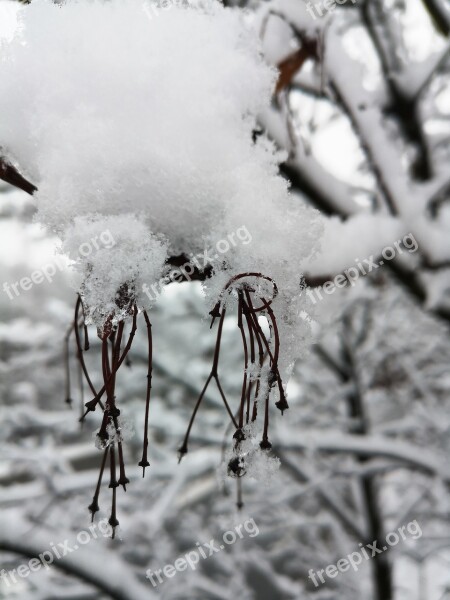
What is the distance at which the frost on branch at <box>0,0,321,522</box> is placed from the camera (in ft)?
2.23

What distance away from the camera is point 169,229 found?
2.42 feet

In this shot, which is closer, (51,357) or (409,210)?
(409,210)

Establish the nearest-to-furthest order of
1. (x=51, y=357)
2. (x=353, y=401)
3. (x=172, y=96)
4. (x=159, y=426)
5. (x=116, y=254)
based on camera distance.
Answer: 1. (x=116, y=254)
2. (x=172, y=96)
3. (x=159, y=426)
4. (x=353, y=401)
5. (x=51, y=357)

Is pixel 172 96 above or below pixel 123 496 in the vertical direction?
above

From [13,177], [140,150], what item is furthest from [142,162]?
[13,177]

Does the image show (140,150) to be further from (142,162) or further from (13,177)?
(13,177)

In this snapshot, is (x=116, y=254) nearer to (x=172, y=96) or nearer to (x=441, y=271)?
(x=172, y=96)

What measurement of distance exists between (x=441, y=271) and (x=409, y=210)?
325 millimetres

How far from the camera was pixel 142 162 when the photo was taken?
73cm

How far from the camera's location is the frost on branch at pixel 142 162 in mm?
680

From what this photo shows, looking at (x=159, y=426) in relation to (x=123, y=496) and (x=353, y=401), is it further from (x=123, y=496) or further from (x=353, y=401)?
(x=353, y=401)

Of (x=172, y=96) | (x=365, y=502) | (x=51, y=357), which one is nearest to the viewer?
(x=172, y=96)

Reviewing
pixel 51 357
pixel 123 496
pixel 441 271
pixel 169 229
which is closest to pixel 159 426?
pixel 123 496

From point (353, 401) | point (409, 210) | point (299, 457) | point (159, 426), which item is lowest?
point (299, 457)
